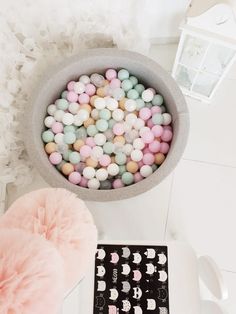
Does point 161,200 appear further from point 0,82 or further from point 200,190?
point 0,82

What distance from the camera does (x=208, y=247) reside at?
3.83 feet

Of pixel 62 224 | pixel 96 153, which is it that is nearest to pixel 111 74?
pixel 96 153

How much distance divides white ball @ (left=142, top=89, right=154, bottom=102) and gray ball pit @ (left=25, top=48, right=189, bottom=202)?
0.02 m

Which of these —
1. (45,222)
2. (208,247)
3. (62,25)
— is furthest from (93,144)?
(45,222)

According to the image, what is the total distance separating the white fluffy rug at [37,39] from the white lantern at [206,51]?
5.3 inches

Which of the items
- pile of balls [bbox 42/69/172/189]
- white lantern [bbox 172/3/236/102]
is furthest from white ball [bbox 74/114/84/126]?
white lantern [bbox 172/3/236/102]

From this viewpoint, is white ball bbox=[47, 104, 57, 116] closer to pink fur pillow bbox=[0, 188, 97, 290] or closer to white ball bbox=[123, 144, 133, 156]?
white ball bbox=[123, 144, 133, 156]

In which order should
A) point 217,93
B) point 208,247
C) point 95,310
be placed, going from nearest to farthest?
point 95,310, point 208,247, point 217,93

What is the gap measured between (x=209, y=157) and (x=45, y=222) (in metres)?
0.83

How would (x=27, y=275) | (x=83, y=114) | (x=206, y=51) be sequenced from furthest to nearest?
1. (x=83, y=114)
2. (x=206, y=51)
3. (x=27, y=275)

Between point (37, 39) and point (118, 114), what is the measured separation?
0.30 m

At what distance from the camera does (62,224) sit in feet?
1.64

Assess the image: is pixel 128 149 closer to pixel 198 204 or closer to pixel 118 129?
pixel 118 129

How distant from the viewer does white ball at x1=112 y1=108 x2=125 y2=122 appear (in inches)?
44.5
